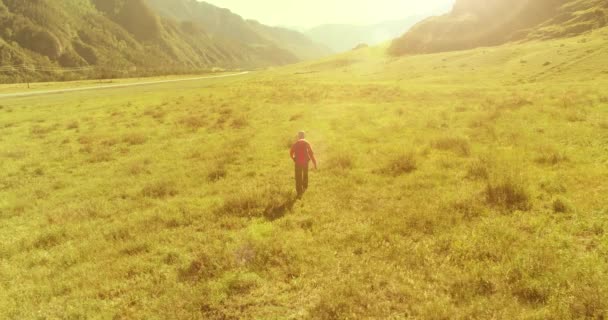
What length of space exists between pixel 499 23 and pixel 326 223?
3977 inches

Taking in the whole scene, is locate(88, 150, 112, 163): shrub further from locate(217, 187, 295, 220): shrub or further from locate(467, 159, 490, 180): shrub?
locate(467, 159, 490, 180): shrub

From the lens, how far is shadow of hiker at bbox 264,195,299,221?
10073 millimetres

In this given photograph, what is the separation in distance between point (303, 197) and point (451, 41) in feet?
323

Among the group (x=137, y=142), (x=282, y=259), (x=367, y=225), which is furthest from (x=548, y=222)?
(x=137, y=142)

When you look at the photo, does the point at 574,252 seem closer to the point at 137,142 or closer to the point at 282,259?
the point at 282,259

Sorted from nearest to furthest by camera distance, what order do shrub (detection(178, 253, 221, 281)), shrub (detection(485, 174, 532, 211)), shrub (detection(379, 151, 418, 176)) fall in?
shrub (detection(178, 253, 221, 281)) < shrub (detection(485, 174, 532, 211)) < shrub (detection(379, 151, 418, 176))

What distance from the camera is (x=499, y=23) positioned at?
290ft

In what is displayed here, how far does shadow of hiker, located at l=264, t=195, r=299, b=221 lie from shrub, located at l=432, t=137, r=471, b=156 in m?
8.30

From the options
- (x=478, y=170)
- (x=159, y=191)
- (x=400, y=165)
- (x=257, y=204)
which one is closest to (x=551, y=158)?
(x=478, y=170)

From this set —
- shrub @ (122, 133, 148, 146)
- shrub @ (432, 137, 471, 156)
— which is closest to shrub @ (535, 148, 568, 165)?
shrub @ (432, 137, 471, 156)

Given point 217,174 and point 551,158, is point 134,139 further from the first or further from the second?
point 551,158

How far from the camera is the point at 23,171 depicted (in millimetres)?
17141

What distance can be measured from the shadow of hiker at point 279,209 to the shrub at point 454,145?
8.30 metres

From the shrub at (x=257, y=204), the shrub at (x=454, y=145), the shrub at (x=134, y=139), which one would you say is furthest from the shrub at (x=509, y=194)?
the shrub at (x=134, y=139)
